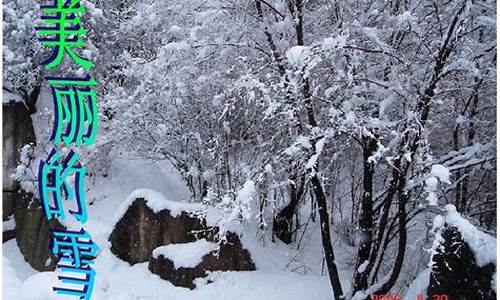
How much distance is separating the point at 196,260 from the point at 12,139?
5652 mm

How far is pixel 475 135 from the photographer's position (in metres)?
5.60

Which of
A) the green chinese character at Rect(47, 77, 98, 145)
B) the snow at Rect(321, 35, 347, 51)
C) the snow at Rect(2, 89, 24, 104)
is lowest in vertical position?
the green chinese character at Rect(47, 77, 98, 145)

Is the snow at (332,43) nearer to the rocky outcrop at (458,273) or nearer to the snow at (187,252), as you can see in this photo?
the rocky outcrop at (458,273)

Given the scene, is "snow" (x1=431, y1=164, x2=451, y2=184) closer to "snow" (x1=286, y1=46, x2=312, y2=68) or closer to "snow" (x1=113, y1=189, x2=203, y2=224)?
"snow" (x1=286, y1=46, x2=312, y2=68)

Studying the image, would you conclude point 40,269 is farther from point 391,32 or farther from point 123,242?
point 391,32

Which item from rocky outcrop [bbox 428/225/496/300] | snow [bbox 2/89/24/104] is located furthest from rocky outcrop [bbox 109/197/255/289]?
snow [bbox 2/89/24/104]

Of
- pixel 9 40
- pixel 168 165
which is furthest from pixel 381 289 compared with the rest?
pixel 9 40

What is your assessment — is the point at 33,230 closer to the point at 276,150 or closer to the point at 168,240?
the point at 168,240

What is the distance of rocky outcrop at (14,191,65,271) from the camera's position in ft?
27.2

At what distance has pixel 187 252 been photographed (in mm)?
6250

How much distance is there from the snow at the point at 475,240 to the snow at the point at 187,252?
3.13 m

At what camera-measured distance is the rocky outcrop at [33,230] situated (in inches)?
327

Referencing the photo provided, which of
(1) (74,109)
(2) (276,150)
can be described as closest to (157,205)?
(2) (276,150)

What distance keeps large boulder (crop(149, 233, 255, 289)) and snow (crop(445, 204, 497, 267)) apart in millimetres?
3239
